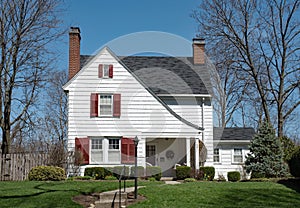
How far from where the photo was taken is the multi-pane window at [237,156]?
27.4 m

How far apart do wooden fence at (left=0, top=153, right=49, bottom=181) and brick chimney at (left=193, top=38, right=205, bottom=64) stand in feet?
42.3

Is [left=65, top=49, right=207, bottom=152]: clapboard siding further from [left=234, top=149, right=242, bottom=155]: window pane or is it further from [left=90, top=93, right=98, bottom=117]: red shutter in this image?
[left=234, top=149, right=242, bottom=155]: window pane

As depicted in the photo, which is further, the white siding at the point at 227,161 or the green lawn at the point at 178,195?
the white siding at the point at 227,161

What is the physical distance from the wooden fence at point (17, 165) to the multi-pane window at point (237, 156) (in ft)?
41.8

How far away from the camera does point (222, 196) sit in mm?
13391

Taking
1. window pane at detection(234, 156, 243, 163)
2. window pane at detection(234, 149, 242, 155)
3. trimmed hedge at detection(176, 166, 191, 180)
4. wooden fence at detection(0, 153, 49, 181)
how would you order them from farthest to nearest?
window pane at detection(234, 149, 242, 155) → window pane at detection(234, 156, 243, 163) → trimmed hedge at detection(176, 166, 191, 180) → wooden fence at detection(0, 153, 49, 181)

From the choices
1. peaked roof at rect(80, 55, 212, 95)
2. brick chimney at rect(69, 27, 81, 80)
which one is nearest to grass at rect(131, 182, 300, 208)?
peaked roof at rect(80, 55, 212, 95)

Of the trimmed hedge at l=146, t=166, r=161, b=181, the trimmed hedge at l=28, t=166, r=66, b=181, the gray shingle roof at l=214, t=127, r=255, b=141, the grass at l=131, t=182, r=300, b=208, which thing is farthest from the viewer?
the gray shingle roof at l=214, t=127, r=255, b=141

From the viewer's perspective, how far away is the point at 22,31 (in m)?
23.5

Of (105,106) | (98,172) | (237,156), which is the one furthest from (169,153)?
(237,156)

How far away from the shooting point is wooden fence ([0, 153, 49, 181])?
2044cm

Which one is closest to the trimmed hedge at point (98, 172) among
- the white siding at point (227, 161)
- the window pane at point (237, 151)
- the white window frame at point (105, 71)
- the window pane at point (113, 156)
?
the window pane at point (113, 156)

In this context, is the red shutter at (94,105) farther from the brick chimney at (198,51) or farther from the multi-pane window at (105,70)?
the brick chimney at (198,51)

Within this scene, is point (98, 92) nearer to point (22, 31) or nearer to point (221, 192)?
point (22, 31)
